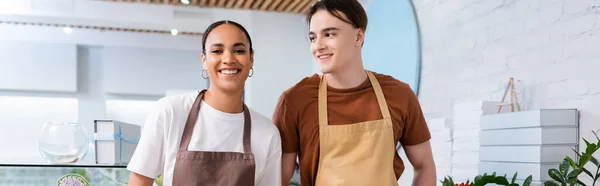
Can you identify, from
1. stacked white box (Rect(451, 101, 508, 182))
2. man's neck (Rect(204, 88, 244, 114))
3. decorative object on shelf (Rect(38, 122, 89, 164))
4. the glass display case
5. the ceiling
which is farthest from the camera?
the ceiling

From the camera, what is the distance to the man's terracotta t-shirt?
4.75ft

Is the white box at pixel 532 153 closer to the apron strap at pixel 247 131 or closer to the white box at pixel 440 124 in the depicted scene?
the white box at pixel 440 124

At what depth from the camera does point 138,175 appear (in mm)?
1269

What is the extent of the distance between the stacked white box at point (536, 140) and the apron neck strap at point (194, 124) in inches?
39.6

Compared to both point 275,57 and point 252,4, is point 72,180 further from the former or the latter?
point 275,57

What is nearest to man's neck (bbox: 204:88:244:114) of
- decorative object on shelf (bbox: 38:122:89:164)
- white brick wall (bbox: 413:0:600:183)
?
decorative object on shelf (bbox: 38:122:89:164)

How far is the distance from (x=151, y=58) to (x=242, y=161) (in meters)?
5.31

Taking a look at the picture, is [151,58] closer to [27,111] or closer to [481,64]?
[27,111]

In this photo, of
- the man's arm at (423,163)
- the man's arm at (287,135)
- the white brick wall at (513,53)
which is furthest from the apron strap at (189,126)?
the white brick wall at (513,53)

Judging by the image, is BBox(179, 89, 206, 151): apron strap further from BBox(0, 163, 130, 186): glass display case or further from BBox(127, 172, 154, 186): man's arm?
BBox(0, 163, 130, 186): glass display case

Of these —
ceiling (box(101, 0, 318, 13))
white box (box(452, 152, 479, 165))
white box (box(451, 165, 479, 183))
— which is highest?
ceiling (box(101, 0, 318, 13))

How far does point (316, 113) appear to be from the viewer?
1.46 m

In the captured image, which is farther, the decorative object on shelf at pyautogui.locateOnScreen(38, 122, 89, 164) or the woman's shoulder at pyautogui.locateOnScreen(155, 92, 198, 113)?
the decorative object on shelf at pyautogui.locateOnScreen(38, 122, 89, 164)

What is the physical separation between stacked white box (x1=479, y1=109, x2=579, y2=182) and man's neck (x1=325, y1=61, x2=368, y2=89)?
70 centimetres
